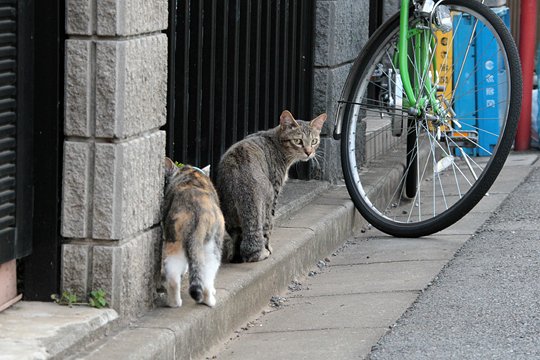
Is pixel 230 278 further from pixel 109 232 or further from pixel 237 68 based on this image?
pixel 237 68

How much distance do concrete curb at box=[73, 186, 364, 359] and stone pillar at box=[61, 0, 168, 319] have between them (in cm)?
18

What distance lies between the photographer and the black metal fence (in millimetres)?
5633

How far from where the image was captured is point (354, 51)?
8.05 meters

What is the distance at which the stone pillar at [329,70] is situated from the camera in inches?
293

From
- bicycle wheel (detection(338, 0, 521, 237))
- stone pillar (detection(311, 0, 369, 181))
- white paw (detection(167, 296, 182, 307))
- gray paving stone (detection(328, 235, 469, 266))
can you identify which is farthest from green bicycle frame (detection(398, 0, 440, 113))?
white paw (detection(167, 296, 182, 307))

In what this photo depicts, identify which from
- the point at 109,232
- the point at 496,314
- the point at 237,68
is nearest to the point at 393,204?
the point at 237,68

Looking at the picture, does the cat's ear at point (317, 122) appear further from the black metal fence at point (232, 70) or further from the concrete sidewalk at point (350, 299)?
the concrete sidewalk at point (350, 299)

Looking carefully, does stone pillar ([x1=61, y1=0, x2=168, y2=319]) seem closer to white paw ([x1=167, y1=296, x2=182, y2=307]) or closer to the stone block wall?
white paw ([x1=167, y1=296, x2=182, y2=307])

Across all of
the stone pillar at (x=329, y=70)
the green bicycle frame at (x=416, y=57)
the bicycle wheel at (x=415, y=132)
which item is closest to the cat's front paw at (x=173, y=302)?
the bicycle wheel at (x=415, y=132)

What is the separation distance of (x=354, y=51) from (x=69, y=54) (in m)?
4.04

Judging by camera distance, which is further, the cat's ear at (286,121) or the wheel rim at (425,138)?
the wheel rim at (425,138)

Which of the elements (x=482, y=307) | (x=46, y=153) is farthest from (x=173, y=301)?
(x=482, y=307)

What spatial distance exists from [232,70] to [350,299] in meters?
1.46

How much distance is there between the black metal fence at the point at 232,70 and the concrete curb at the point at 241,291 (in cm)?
59
